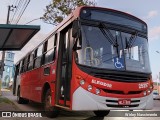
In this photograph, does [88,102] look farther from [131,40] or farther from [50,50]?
[50,50]

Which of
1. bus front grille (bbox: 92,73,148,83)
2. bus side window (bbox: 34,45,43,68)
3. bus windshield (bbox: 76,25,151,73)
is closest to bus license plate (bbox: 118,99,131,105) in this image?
bus front grille (bbox: 92,73,148,83)

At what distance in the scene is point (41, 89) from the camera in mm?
10609

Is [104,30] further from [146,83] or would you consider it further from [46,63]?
[46,63]

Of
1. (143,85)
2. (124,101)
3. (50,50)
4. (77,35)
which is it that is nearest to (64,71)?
(77,35)

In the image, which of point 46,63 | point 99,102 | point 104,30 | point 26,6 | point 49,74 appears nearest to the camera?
point 99,102

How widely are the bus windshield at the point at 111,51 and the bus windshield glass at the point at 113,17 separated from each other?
0.35 meters

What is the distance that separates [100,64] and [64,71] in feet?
4.61

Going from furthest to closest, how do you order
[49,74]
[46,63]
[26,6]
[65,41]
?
[26,6], [46,63], [49,74], [65,41]

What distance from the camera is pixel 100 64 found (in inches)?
309

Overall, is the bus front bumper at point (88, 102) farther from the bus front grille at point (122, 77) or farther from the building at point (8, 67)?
the building at point (8, 67)

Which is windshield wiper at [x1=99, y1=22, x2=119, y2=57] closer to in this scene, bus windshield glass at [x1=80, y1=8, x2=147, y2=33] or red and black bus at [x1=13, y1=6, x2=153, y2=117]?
red and black bus at [x1=13, y1=6, x2=153, y2=117]

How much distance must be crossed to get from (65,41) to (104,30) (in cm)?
147

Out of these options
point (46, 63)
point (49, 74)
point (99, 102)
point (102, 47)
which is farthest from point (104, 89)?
point (46, 63)

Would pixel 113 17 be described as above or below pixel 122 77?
above
